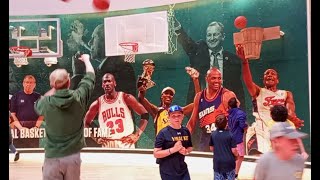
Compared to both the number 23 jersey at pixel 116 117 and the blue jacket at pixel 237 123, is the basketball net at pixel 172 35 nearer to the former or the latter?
the number 23 jersey at pixel 116 117

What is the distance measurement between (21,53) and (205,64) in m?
3.98

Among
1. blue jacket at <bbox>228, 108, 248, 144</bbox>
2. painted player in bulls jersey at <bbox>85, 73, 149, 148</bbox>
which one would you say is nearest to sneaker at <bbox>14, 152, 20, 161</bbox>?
painted player in bulls jersey at <bbox>85, 73, 149, 148</bbox>

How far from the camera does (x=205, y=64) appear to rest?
29.6 ft

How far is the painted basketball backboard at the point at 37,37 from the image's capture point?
9.77 m

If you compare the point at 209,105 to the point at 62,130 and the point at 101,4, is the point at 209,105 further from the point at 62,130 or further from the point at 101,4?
the point at 62,130

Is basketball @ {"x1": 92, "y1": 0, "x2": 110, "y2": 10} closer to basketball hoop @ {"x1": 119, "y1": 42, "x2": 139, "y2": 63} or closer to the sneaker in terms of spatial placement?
basketball hoop @ {"x1": 119, "y1": 42, "x2": 139, "y2": 63}

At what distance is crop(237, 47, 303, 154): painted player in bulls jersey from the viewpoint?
820cm

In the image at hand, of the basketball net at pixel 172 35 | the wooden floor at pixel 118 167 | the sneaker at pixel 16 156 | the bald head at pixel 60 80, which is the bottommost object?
the wooden floor at pixel 118 167

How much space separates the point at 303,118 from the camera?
7.85 meters

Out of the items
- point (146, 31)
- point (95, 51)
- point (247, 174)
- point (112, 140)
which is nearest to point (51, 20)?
point (95, 51)

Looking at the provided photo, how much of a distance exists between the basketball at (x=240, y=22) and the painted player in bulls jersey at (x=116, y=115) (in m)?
2.63

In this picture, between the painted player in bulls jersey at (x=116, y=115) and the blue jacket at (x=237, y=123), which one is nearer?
the blue jacket at (x=237, y=123)

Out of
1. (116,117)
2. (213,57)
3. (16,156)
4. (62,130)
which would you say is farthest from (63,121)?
(16,156)

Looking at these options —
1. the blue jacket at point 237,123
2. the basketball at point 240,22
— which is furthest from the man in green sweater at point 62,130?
the basketball at point 240,22
